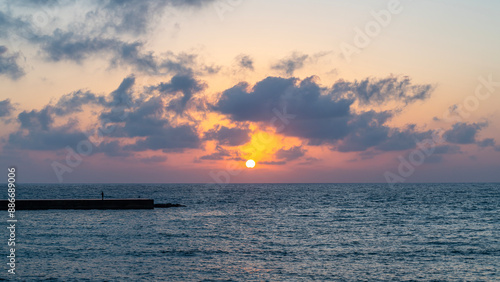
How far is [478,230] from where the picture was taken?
6338 cm

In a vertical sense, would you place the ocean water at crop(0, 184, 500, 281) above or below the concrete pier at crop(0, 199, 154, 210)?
below

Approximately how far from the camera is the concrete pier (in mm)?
88312

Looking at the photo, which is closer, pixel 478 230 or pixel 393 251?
pixel 393 251

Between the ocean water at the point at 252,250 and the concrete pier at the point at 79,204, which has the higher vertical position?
the concrete pier at the point at 79,204

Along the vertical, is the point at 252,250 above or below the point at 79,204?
below

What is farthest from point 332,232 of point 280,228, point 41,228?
point 41,228

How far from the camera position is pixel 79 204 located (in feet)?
298

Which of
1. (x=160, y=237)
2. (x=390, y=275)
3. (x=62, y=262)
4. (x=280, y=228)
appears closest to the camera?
(x=390, y=275)

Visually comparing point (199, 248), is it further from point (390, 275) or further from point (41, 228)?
point (41, 228)

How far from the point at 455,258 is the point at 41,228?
52408 mm

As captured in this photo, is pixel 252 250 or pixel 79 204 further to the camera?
pixel 79 204

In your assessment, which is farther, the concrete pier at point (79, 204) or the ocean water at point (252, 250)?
the concrete pier at point (79, 204)

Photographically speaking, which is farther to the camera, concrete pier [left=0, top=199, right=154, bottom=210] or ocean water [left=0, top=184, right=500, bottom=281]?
concrete pier [left=0, top=199, right=154, bottom=210]

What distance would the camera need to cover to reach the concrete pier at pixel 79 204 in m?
88.3
